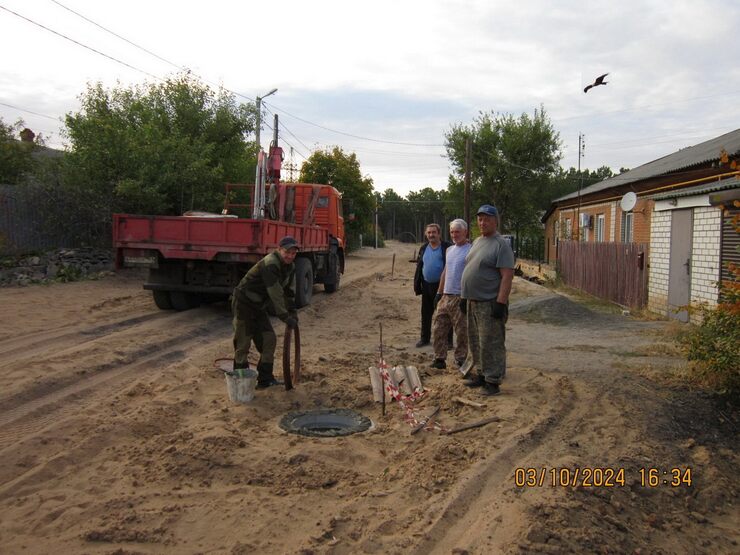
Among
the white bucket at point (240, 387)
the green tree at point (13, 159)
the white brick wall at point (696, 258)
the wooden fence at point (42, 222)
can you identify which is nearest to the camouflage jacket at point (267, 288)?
the white bucket at point (240, 387)

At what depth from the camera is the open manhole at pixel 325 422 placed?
501 centimetres

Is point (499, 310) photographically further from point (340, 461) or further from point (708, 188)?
point (708, 188)

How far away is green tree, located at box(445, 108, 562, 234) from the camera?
36.3 meters

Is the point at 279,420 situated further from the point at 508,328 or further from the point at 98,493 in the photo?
the point at 508,328

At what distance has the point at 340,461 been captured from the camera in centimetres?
440

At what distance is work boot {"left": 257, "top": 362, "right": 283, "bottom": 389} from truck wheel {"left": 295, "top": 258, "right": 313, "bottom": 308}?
Answer: 6090 mm

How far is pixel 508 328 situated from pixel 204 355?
5.40m

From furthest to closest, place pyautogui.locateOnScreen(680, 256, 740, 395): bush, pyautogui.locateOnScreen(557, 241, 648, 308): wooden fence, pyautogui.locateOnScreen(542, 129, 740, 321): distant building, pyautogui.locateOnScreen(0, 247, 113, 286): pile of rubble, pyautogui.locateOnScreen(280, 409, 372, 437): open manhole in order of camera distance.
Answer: pyautogui.locateOnScreen(0, 247, 113, 286): pile of rubble, pyautogui.locateOnScreen(557, 241, 648, 308): wooden fence, pyautogui.locateOnScreen(542, 129, 740, 321): distant building, pyautogui.locateOnScreen(680, 256, 740, 395): bush, pyautogui.locateOnScreen(280, 409, 372, 437): open manhole

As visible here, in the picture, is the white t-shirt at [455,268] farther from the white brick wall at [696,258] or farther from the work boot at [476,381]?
the white brick wall at [696,258]

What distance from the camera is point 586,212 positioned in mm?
27797

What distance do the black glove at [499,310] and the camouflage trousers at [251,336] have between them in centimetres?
227

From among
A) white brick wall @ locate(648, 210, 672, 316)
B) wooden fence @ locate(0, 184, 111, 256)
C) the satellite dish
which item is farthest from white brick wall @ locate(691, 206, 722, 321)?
wooden fence @ locate(0, 184, 111, 256)

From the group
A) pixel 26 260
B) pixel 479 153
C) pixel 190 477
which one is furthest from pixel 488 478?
pixel 479 153

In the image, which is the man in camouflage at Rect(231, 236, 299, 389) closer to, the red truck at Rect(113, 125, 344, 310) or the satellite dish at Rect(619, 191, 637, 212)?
the red truck at Rect(113, 125, 344, 310)
